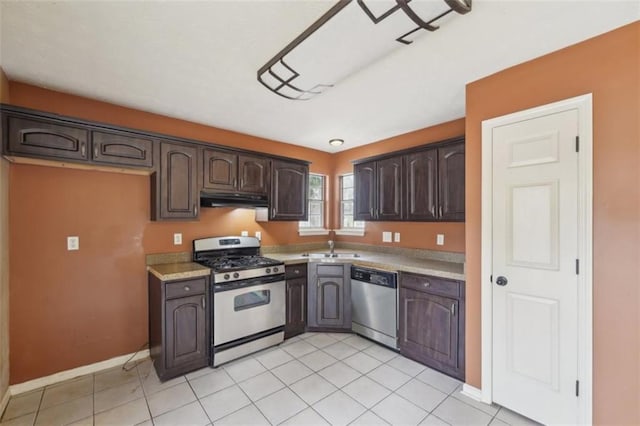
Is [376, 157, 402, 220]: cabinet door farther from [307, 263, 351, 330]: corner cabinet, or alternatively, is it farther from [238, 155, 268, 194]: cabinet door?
[238, 155, 268, 194]: cabinet door

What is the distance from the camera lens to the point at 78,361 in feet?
8.23

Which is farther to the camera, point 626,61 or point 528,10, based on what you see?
point 626,61

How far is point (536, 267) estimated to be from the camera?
1906mm

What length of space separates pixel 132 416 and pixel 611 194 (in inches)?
138

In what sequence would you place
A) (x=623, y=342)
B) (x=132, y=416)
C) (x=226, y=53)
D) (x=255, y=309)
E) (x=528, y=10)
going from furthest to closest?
1. (x=255, y=309)
2. (x=132, y=416)
3. (x=226, y=53)
4. (x=623, y=342)
5. (x=528, y=10)

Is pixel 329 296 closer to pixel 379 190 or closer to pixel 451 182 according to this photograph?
pixel 379 190

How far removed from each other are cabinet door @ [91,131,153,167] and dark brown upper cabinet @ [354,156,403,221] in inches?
97.7

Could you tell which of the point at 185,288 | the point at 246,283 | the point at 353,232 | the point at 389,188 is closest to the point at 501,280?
the point at 389,188

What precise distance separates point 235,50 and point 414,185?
7.37 ft

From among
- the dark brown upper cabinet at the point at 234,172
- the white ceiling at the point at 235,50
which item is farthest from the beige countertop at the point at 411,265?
the white ceiling at the point at 235,50

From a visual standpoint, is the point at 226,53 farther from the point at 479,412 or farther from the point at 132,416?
the point at 479,412

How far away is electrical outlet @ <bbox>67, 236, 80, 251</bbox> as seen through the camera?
248cm

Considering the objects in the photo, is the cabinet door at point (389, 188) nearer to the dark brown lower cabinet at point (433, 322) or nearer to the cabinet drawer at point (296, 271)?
the dark brown lower cabinet at point (433, 322)

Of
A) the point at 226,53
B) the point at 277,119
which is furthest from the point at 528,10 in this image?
the point at 277,119
